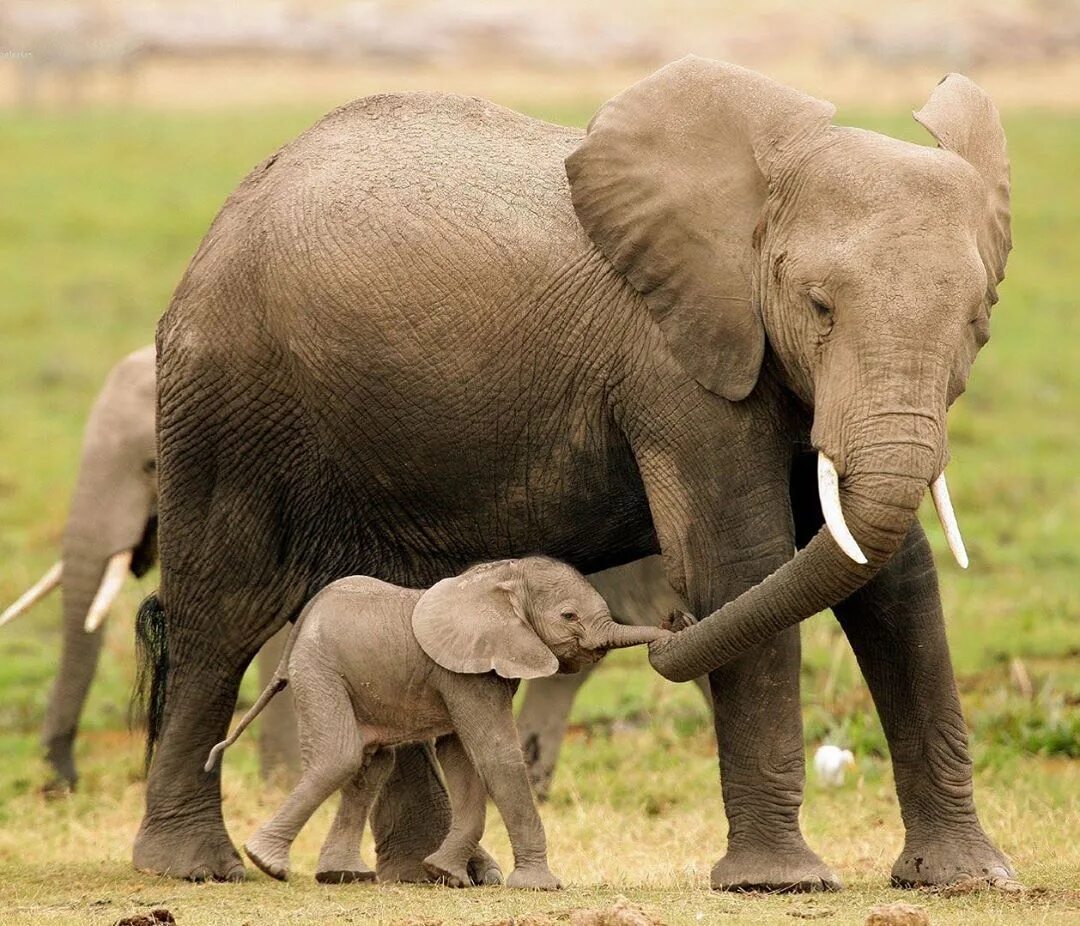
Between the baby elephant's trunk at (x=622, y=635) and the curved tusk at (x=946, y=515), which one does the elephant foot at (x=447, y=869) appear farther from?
the curved tusk at (x=946, y=515)

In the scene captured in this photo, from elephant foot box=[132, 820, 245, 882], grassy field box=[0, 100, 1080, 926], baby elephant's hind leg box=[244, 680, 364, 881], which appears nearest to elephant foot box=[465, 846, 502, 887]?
grassy field box=[0, 100, 1080, 926]

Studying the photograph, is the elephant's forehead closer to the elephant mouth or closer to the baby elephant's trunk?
the elephant mouth

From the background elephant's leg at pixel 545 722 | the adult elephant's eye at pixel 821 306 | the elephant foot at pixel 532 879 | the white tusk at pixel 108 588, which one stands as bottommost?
the background elephant's leg at pixel 545 722

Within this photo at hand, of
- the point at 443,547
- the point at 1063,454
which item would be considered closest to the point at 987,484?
the point at 1063,454

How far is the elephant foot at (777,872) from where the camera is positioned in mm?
6523

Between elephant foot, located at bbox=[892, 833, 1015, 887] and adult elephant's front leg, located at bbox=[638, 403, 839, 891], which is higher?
adult elephant's front leg, located at bbox=[638, 403, 839, 891]

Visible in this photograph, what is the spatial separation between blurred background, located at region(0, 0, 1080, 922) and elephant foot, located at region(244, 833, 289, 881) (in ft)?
4.25

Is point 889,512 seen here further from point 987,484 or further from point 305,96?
point 305,96

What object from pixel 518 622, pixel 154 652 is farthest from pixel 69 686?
pixel 518 622

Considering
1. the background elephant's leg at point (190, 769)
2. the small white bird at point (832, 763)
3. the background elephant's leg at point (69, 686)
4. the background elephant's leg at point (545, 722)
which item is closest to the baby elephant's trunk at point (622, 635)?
the background elephant's leg at point (190, 769)

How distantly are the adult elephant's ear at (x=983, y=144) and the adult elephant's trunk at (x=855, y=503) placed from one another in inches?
23.3

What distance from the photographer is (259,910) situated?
624cm

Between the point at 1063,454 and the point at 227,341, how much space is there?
9631mm

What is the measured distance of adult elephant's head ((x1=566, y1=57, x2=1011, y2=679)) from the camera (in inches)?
234
